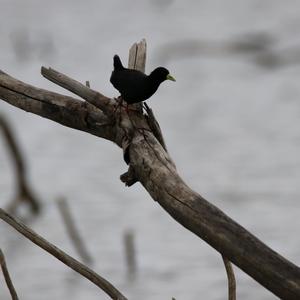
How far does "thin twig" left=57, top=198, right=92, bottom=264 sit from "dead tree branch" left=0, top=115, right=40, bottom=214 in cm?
37

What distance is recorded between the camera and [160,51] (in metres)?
11.3

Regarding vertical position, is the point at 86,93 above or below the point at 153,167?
above

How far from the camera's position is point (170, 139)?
32.3 ft

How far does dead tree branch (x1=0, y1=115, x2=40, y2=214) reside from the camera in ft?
26.9

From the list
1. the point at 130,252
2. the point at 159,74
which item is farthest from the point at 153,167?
the point at 130,252

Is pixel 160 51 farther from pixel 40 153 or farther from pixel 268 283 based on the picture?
pixel 268 283

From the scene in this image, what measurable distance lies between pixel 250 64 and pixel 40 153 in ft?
9.41

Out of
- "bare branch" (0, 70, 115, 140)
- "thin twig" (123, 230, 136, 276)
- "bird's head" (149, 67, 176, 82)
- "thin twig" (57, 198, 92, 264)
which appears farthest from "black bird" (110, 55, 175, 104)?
"thin twig" (57, 198, 92, 264)

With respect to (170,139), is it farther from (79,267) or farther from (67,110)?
(79,267)

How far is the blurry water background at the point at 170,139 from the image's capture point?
26.0 feet

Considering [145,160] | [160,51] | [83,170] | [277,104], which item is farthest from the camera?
[160,51]

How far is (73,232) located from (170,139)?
2039 mm

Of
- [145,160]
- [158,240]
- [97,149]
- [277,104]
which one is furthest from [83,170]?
[145,160]

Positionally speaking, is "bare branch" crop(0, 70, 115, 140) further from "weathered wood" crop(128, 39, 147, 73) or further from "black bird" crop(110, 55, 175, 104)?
"weathered wood" crop(128, 39, 147, 73)
